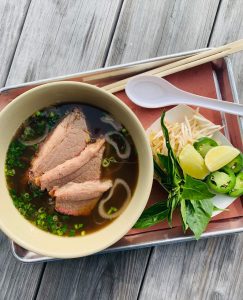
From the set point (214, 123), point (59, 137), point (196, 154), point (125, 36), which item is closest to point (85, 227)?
point (59, 137)

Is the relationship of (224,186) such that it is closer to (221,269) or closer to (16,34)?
(221,269)

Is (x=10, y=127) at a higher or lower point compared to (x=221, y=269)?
higher

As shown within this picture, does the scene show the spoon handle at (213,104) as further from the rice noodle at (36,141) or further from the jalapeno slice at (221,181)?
the rice noodle at (36,141)

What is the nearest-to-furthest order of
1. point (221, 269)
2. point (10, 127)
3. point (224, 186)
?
point (10, 127) < point (224, 186) < point (221, 269)

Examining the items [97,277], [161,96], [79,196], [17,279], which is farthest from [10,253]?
[161,96]

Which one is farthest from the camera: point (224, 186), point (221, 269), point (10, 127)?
point (221, 269)

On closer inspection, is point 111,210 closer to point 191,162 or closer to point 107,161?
point 107,161

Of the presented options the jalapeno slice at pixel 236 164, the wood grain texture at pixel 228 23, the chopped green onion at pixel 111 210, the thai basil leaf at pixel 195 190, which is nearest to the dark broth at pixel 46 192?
the chopped green onion at pixel 111 210

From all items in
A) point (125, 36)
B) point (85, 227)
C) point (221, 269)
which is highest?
point (125, 36)
